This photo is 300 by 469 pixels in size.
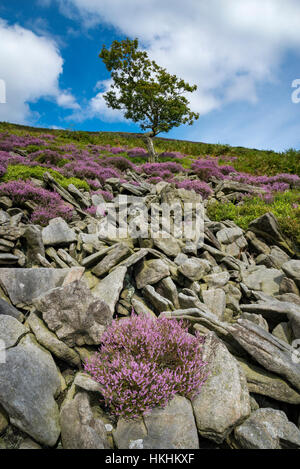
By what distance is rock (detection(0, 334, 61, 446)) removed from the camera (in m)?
2.87

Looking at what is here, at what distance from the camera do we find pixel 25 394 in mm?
3043

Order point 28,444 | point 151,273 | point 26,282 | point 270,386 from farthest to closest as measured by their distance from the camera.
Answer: point 151,273
point 26,282
point 270,386
point 28,444

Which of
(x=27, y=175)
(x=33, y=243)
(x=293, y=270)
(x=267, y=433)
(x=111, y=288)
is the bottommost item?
(x=267, y=433)

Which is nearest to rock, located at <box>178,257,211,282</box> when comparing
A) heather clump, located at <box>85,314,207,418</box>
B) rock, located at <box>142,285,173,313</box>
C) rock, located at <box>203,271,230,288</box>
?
rock, located at <box>203,271,230,288</box>

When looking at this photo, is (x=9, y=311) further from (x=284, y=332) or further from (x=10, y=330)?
(x=284, y=332)

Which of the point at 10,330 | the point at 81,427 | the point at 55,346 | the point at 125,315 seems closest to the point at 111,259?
the point at 125,315

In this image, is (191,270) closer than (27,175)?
Yes

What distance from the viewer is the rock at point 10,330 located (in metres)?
3.48

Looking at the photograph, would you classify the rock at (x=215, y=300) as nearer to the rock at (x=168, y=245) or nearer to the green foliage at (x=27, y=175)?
the rock at (x=168, y=245)

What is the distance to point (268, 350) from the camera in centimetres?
377

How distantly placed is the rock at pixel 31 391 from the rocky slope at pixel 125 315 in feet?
0.04

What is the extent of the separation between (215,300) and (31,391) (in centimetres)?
391

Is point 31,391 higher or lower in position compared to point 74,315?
lower

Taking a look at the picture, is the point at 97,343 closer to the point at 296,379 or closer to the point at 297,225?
the point at 296,379
